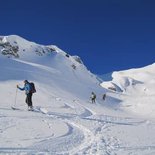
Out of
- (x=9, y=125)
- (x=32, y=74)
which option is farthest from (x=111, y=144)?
(x=32, y=74)

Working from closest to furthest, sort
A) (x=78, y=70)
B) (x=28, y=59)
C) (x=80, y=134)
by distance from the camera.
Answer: (x=80, y=134) → (x=28, y=59) → (x=78, y=70)

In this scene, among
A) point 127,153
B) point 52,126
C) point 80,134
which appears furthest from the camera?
point 52,126

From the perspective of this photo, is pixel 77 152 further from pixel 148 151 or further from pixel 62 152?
pixel 148 151

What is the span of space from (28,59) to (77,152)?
3024 inches

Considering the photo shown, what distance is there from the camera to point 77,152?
899 cm

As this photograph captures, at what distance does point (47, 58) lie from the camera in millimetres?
91875

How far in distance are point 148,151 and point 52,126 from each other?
4.64 meters

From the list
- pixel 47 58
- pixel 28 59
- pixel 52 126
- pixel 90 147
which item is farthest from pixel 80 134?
pixel 47 58

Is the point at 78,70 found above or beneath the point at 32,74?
above

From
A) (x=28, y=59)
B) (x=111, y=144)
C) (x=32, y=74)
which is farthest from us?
(x=28, y=59)

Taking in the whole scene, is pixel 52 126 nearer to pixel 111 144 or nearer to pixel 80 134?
pixel 80 134

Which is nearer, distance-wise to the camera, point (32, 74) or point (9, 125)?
point (9, 125)

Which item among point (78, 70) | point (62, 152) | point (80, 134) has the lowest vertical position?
point (62, 152)

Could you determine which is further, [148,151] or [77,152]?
[148,151]
